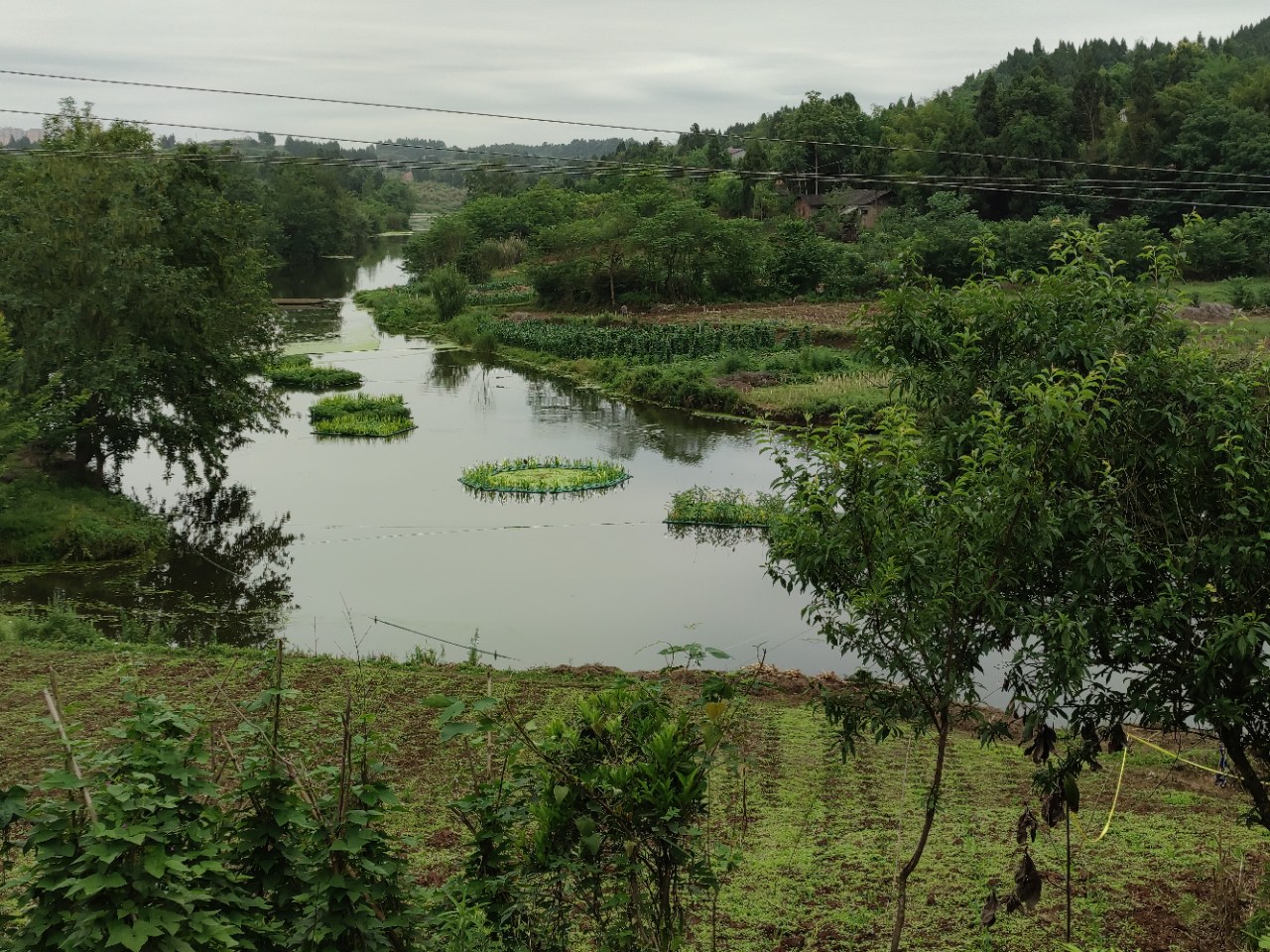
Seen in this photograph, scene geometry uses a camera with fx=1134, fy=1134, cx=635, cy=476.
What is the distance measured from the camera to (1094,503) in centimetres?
475

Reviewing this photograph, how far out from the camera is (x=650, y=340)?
36906mm

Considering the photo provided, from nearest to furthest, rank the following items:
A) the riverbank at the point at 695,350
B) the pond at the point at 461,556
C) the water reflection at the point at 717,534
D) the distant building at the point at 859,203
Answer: the pond at the point at 461,556
the water reflection at the point at 717,534
the riverbank at the point at 695,350
the distant building at the point at 859,203

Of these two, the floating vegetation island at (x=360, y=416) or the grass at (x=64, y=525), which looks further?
the floating vegetation island at (x=360, y=416)

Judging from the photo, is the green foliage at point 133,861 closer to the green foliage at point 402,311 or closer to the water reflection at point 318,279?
the green foliage at point 402,311

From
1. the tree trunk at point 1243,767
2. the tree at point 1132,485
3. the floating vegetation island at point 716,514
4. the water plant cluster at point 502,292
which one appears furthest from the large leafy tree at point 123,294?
the water plant cluster at point 502,292

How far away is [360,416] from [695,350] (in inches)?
481

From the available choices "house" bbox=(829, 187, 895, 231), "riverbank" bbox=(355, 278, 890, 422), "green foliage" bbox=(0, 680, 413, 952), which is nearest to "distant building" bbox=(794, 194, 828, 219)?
"house" bbox=(829, 187, 895, 231)

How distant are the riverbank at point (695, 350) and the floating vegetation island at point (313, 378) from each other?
675 centimetres

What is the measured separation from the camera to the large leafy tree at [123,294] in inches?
700

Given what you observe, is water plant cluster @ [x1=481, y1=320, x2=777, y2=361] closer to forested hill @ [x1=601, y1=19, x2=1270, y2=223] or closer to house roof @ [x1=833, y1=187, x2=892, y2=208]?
forested hill @ [x1=601, y1=19, x2=1270, y2=223]

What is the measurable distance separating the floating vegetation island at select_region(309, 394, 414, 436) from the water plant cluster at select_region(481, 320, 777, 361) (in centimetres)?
919

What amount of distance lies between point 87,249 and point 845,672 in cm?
1353

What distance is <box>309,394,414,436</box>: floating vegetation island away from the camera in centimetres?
2677

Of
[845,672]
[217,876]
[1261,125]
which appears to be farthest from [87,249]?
[1261,125]
